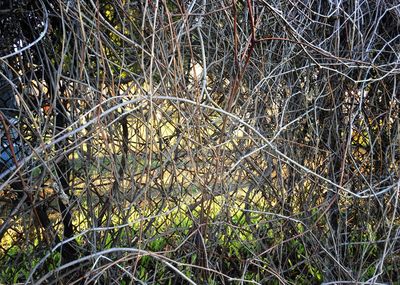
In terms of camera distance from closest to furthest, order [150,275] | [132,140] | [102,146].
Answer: [102,146] → [132,140] → [150,275]

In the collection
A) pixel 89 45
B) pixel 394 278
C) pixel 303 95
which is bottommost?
pixel 394 278

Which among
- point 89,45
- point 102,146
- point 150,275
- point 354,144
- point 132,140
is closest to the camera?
point 89,45

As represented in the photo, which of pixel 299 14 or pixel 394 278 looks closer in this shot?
pixel 299 14

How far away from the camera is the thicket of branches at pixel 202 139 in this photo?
260 centimetres

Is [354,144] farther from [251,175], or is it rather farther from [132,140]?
[132,140]

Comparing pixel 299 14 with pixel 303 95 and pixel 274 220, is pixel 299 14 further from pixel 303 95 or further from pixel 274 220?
pixel 274 220

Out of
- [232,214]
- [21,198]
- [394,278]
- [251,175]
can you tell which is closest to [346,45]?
[251,175]

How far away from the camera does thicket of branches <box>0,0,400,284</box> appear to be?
2604mm

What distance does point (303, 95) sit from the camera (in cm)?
317

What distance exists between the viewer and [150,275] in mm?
3262

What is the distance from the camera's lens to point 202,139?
9.23 ft

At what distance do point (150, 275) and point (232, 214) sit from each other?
1.92 ft

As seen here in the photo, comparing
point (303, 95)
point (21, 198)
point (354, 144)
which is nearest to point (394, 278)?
point (354, 144)

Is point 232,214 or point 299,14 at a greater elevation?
point 299,14
